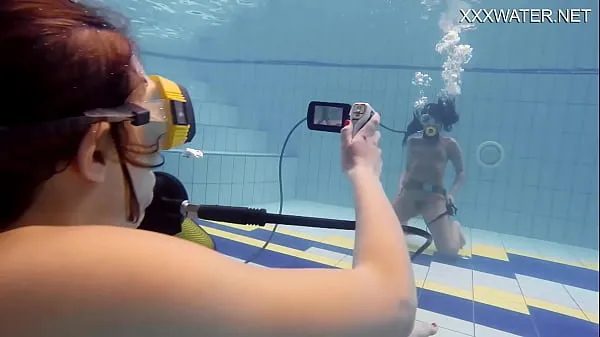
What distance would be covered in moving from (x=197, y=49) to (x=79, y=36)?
5896mm

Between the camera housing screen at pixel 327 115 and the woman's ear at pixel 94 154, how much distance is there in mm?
462

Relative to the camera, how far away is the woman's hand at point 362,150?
0.64m

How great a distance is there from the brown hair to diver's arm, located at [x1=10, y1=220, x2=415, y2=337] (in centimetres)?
7

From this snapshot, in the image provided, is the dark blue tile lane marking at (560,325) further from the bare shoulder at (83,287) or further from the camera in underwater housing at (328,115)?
the bare shoulder at (83,287)

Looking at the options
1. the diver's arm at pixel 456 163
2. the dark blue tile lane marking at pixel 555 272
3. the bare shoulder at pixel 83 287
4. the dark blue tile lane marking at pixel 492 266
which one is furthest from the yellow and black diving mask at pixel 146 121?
the diver's arm at pixel 456 163

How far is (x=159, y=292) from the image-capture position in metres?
0.36

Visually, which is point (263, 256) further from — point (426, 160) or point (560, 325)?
point (560, 325)

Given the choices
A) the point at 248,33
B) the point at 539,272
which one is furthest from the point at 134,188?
the point at 248,33

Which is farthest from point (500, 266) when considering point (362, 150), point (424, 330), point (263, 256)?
point (362, 150)

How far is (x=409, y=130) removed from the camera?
206 cm

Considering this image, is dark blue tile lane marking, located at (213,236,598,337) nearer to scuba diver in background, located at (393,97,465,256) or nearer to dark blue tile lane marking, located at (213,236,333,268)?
dark blue tile lane marking, located at (213,236,333,268)

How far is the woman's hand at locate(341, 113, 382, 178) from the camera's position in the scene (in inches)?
25.4

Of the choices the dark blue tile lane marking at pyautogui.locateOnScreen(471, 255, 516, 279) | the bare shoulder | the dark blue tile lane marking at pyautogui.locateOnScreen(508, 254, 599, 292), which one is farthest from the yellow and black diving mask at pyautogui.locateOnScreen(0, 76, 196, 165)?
the dark blue tile lane marking at pyautogui.locateOnScreen(508, 254, 599, 292)

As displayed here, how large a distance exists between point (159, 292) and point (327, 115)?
0.59 meters
